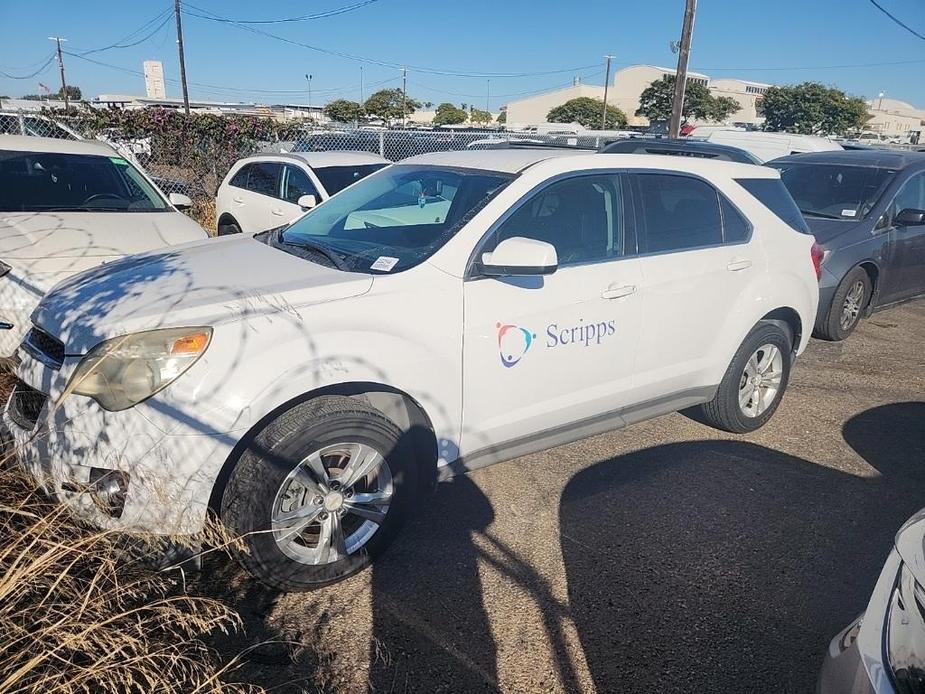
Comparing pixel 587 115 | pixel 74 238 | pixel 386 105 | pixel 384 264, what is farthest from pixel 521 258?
pixel 587 115

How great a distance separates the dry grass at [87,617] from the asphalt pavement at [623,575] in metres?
0.37

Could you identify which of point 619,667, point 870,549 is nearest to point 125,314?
point 619,667

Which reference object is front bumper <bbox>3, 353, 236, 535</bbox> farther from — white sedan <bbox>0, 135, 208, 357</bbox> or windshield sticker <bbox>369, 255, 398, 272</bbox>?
white sedan <bbox>0, 135, 208, 357</bbox>

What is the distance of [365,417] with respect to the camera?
2727 millimetres

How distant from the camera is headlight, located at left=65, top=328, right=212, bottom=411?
8.06ft

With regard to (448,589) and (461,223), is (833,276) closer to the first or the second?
(461,223)

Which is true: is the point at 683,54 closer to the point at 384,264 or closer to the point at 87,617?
the point at 384,264

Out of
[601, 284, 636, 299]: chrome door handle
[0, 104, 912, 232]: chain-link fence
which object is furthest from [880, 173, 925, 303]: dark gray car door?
[0, 104, 912, 232]: chain-link fence

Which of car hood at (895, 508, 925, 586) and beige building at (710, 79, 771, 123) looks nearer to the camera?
car hood at (895, 508, 925, 586)

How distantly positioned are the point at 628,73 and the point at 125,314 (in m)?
107

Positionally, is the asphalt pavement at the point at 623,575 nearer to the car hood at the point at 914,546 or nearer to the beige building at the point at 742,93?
the car hood at the point at 914,546

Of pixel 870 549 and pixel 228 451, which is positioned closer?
pixel 228 451

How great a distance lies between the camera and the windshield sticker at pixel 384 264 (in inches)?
119

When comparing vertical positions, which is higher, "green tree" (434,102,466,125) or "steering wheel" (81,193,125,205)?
"green tree" (434,102,466,125)
